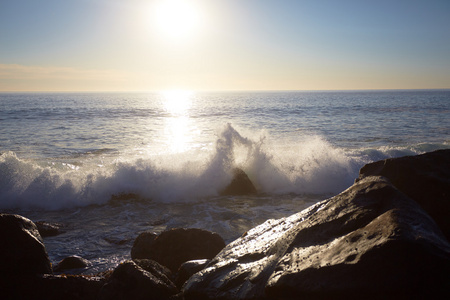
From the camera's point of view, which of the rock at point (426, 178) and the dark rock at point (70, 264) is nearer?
the rock at point (426, 178)

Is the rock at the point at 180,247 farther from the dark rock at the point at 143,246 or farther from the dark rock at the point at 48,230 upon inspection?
the dark rock at the point at 48,230

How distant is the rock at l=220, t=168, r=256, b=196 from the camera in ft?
36.6

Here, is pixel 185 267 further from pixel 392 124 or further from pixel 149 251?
pixel 392 124

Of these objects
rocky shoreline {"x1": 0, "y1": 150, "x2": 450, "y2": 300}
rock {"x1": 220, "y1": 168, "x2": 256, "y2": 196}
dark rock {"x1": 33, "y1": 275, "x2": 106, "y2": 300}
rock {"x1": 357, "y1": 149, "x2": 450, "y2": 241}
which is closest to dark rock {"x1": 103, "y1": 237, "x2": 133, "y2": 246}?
rocky shoreline {"x1": 0, "y1": 150, "x2": 450, "y2": 300}

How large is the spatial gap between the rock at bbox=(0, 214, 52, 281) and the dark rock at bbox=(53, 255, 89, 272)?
3.81 ft

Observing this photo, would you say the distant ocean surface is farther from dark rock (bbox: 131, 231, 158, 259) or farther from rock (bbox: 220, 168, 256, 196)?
dark rock (bbox: 131, 231, 158, 259)

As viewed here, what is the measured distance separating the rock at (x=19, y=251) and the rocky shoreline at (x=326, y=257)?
0.04 ft

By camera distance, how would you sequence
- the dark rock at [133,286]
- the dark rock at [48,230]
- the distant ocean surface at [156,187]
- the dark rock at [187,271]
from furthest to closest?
the distant ocean surface at [156,187] < the dark rock at [48,230] < the dark rock at [187,271] < the dark rock at [133,286]

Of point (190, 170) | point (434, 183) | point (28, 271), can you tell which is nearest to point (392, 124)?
point (190, 170)

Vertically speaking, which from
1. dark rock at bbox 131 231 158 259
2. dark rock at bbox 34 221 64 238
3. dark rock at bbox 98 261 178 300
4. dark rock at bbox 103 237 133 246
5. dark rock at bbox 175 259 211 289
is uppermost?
dark rock at bbox 98 261 178 300

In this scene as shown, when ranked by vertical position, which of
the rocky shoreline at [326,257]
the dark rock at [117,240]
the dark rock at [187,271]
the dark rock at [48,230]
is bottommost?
A: the dark rock at [117,240]

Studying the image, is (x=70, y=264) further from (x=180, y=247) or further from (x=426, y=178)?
(x=426, y=178)

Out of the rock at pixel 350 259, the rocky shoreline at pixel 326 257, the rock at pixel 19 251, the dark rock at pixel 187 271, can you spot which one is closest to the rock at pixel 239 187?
the rocky shoreline at pixel 326 257

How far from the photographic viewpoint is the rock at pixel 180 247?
5.48 meters
